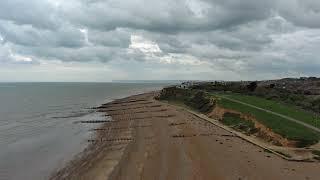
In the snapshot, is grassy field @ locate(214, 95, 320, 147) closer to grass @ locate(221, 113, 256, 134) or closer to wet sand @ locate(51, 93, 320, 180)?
grass @ locate(221, 113, 256, 134)

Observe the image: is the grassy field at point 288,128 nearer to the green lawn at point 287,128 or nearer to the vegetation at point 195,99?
the green lawn at point 287,128

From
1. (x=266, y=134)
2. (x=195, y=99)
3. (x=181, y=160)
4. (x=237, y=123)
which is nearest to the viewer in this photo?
(x=181, y=160)

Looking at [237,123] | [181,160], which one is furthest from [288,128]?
[181,160]

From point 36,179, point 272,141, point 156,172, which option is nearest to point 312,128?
point 272,141

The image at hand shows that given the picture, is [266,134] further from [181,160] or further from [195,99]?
[195,99]

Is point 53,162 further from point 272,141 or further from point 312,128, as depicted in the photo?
point 312,128
